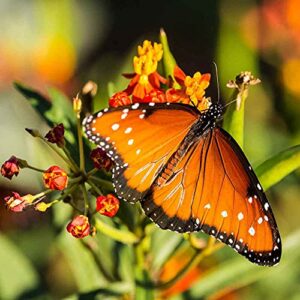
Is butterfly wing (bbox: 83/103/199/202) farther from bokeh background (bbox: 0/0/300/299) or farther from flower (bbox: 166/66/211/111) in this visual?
bokeh background (bbox: 0/0/300/299)

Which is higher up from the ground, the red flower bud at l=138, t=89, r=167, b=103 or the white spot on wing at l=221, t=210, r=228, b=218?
the red flower bud at l=138, t=89, r=167, b=103

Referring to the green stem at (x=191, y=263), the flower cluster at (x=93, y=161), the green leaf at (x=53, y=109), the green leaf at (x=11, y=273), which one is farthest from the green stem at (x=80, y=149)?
the green leaf at (x=11, y=273)

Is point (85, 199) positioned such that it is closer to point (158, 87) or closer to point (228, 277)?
point (158, 87)

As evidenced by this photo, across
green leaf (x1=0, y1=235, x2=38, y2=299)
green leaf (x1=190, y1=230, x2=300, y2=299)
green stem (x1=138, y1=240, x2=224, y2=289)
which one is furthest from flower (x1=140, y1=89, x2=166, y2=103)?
green leaf (x1=0, y1=235, x2=38, y2=299)

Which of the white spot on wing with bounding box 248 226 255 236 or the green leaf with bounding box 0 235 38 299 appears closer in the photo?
the white spot on wing with bounding box 248 226 255 236

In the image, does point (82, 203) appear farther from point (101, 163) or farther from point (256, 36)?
point (256, 36)

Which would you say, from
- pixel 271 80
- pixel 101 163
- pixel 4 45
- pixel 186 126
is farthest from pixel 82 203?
pixel 4 45

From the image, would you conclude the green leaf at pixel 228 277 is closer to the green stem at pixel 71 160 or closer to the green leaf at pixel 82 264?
the green leaf at pixel 82 264
